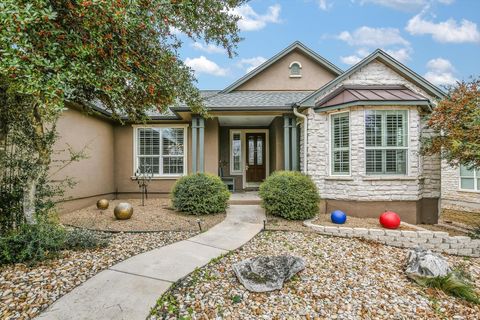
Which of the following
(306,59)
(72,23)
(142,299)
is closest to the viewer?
(142,299)

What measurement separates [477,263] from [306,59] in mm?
9660

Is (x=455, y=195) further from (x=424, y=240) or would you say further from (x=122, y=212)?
(x=122, y=212)

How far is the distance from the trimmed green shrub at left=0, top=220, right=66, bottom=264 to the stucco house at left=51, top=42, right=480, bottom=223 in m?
3.77

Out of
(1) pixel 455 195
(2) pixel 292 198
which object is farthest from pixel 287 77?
(1) pixel 455 195

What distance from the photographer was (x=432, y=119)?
5.90m

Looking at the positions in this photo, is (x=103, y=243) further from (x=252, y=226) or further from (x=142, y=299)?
(x=252, y=226)

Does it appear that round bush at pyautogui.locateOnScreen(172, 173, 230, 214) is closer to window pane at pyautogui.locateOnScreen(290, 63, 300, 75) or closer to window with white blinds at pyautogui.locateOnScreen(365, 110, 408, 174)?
window with white blinds at pyautogui.locateOnScreen(365, 110, 408, 174)

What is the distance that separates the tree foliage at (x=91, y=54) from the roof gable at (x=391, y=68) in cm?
354

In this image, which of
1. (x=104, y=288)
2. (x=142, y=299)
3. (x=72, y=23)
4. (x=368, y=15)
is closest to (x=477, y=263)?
(x=142, y=299)

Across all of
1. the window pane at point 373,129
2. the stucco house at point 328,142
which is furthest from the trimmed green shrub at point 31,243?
the window pane at point 373,129

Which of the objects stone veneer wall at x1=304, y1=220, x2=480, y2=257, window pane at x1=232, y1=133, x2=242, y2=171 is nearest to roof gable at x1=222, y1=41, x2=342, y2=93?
window pane at x1=232, y1=133, x2=242, y2=171

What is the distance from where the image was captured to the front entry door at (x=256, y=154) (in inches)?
451

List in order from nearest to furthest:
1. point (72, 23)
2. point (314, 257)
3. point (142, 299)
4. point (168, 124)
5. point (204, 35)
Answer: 1. point (142, 299)
2. point (72, 23)
3. point (314, 257)
4. point (204, 35)
5. point (168, 124)

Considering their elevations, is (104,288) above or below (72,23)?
below
